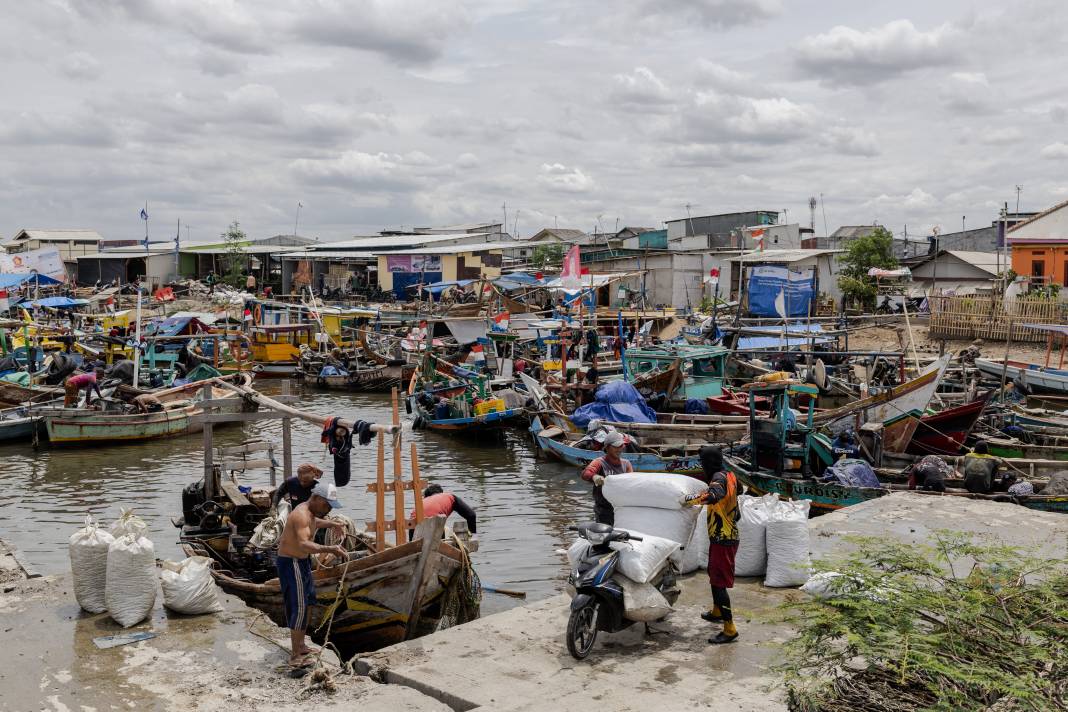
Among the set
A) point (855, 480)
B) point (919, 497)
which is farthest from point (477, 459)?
point (919, 497)

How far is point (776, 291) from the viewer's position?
32812 millimetres

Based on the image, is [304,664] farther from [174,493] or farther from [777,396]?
[174,493]

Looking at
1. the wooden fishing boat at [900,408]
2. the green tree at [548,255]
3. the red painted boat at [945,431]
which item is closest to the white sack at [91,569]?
the wooden fishing boat at [900,408]

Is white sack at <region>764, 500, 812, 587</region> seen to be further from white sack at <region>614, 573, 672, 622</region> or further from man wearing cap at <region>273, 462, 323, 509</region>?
man wearing cap at <region>273, 462, 323, 509</region>

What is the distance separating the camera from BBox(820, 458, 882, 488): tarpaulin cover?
39.3ft

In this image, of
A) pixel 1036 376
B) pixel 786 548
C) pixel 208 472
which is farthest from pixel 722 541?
pixel 1036 376

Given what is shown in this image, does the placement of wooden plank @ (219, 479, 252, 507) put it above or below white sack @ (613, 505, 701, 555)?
below

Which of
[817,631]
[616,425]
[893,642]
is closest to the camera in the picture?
[893,642]

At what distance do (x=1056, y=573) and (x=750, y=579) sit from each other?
2.92 metres

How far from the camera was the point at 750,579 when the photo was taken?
26.8ft

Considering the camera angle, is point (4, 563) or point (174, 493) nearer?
point (4, 563)

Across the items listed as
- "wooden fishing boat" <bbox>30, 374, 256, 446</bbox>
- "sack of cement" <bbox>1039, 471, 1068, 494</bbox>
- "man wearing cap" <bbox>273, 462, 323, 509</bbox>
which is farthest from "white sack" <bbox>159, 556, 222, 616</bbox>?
"wooden fishing boat" <bbox>30, 374, 256, 446</bbox>

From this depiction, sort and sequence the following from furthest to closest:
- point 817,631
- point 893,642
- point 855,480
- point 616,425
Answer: point 616,425 → point 855,480 → point 817,631 → point 893,642

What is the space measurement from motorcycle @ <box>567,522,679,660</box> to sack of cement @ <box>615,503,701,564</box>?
77cm
